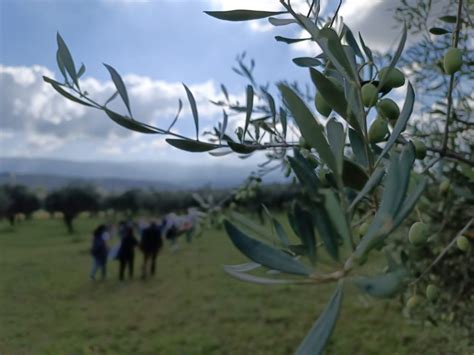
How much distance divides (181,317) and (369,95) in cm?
386

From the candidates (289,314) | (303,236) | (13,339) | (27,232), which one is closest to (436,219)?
(303,236)

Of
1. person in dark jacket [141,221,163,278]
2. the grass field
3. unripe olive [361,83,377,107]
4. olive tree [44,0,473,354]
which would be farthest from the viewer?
person in dark jacket [141,221,163,278]

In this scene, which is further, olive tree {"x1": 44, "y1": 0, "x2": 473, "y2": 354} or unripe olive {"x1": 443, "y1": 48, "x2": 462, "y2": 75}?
unripe olive {"x1": 443, "y1": 48, "x2": 462, "y2": 75}

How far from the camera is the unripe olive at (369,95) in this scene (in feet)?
1.01

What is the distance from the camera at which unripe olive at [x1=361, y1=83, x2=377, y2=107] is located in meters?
0.31

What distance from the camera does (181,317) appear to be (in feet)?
12.9

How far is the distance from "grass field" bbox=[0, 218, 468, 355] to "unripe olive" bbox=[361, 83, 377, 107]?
52.7 inches

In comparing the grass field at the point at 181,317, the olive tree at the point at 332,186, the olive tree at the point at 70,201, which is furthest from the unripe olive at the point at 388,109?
the olive tree at the point at 70,201

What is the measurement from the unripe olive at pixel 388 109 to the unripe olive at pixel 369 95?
1.1 inches

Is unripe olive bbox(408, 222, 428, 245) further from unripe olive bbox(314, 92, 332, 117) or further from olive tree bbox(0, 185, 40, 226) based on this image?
olive tree bbox(0, 185, 40, 226)

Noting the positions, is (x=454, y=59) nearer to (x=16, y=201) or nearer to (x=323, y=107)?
(x=323, y=107)

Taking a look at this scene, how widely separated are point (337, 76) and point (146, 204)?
1136cm

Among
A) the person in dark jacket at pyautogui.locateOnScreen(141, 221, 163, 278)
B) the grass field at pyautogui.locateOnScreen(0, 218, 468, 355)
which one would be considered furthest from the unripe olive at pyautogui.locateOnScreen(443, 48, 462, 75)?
the person in dark jacket at pyautogui.locateOnScreen(141, 221, 163, 278)

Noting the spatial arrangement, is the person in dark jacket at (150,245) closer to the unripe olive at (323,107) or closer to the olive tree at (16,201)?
the unripe olive at (323,107)
